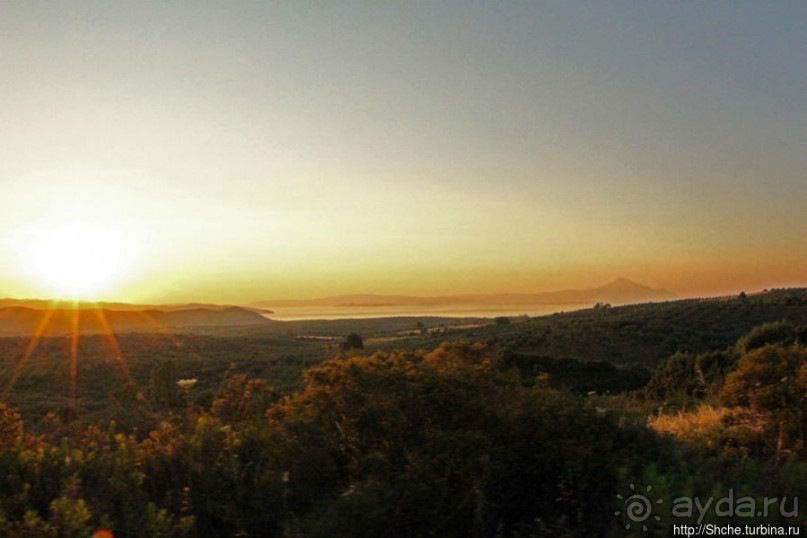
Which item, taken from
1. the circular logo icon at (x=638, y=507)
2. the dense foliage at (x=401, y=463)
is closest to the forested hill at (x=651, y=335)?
the dense foliage at (x=401, y=463)

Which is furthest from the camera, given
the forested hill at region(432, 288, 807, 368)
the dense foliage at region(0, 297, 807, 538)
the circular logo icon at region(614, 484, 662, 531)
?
the forested hill at region(432, 288, 807, 368)

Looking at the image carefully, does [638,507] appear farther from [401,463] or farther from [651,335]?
[651,335]

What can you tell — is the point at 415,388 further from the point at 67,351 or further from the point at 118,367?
the point at 67,351

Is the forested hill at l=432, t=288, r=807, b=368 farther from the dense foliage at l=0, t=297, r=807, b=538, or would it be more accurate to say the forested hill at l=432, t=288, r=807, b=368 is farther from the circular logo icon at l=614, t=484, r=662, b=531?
the circular logo icon at l=614, t=484, r=662, b=531

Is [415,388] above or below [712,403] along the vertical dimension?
above

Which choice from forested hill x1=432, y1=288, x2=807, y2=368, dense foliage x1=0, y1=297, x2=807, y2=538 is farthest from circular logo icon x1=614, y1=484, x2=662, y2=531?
forested hill x1=432, y1=288, x2=807, y2=368

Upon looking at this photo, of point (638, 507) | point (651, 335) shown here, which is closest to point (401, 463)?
point (638, 507)

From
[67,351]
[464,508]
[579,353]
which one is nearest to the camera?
[464,508]

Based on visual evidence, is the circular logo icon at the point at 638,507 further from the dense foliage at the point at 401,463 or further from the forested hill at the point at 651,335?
the forested hill at the point at 651,335

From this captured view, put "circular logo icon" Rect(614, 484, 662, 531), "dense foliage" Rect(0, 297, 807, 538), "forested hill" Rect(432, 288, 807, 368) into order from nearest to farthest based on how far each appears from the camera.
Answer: "circular logo icon" Rect(614, 484, 662, 531) → "dense foliage" Rect(0, 297, 807, 538) → "forested hill" Rect(432, 288, 807, 368)

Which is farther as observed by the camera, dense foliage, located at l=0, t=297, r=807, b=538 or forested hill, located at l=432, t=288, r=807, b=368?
forested hill, located at l=432, t=288, r=807, b=368

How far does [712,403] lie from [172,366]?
611 inches

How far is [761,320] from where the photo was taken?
37.6 metres

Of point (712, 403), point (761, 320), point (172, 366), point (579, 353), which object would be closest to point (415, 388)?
point (712, 403)
